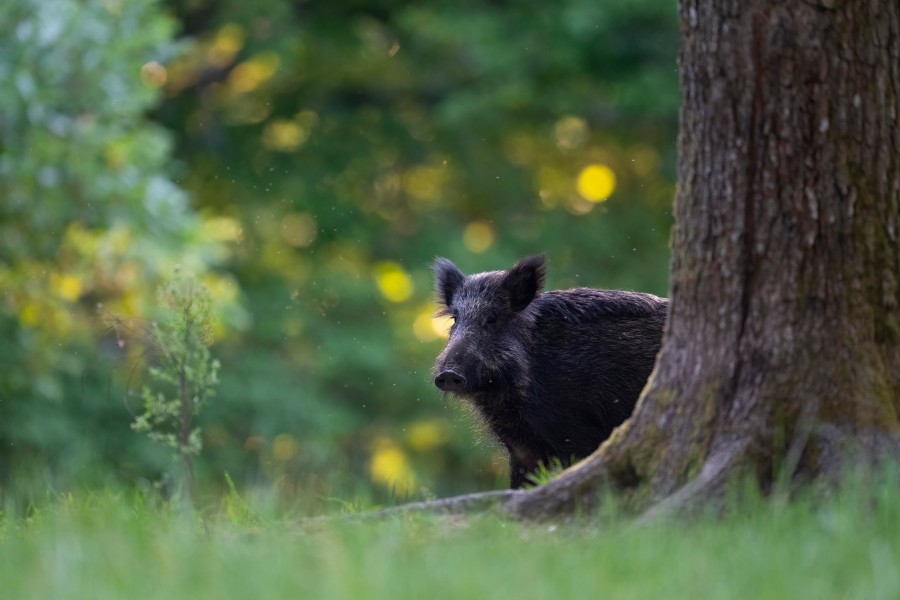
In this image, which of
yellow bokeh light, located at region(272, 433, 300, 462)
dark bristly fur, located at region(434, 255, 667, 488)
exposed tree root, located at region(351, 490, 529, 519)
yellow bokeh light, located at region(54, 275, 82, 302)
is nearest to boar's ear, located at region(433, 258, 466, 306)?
dark bristly fur, located at region(434, 255, 667, 488)

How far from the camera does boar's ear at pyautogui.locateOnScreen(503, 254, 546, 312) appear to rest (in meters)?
8.48

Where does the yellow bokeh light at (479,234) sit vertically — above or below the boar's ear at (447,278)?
below

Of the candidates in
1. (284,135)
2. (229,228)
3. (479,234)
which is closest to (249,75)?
(284,135)

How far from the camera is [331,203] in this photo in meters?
21.2

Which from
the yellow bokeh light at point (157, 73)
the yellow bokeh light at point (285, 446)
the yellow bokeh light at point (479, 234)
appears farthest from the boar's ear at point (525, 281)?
the yellow bokeh light at point (479, 234)

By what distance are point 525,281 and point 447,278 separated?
0.67m

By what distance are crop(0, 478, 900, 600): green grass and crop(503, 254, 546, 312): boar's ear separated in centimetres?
358

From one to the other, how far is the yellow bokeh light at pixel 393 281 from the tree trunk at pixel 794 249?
17.0 meters

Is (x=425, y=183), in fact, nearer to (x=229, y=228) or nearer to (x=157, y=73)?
(x=229, y=228)

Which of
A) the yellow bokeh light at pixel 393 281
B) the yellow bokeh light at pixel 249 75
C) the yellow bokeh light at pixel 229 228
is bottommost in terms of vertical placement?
the yellow bokeh light at pixel 393 281

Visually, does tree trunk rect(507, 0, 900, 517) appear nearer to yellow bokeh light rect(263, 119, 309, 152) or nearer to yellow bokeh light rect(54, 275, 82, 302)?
yellow bokeh light rect(54, 275, 82, 302)

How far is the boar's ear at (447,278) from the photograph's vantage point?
894 cm

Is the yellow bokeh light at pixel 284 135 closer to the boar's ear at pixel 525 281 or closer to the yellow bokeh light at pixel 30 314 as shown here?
the yellow bokeh light at pixel 30 314

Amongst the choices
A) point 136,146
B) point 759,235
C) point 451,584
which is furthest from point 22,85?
point 451,584
